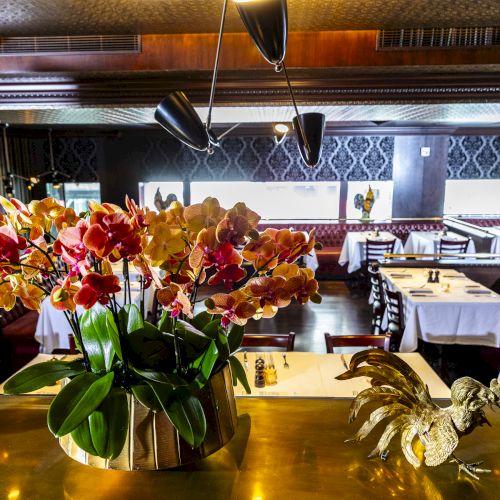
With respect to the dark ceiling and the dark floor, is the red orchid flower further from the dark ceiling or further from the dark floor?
the dark floor

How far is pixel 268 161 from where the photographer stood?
30.9 feet

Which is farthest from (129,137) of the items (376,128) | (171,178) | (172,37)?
(172,37)

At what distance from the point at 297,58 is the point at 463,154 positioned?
8173mm

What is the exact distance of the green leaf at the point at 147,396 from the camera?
723mm

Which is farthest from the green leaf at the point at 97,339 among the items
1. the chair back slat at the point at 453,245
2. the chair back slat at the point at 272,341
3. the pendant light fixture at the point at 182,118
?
the chair back slat at the point at 453,245

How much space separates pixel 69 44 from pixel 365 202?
281 inches

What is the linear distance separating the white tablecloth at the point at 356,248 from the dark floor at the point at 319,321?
0.82 metres

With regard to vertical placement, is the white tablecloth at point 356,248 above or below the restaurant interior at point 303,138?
below

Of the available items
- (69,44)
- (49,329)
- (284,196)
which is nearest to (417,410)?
(69,44)

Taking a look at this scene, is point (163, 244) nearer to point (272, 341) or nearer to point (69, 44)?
point (272, 341)

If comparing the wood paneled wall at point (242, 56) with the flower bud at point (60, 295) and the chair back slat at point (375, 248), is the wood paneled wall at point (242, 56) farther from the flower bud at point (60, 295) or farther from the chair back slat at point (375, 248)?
the chair back slat at point (375, 248)

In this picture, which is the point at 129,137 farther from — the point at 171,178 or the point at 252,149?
the point at 252,149

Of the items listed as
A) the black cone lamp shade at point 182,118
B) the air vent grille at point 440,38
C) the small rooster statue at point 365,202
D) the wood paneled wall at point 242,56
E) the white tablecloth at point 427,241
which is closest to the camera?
the black cone lamp shade at point 182,118

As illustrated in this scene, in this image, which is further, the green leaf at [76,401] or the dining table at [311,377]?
the dining table at [311,377]
